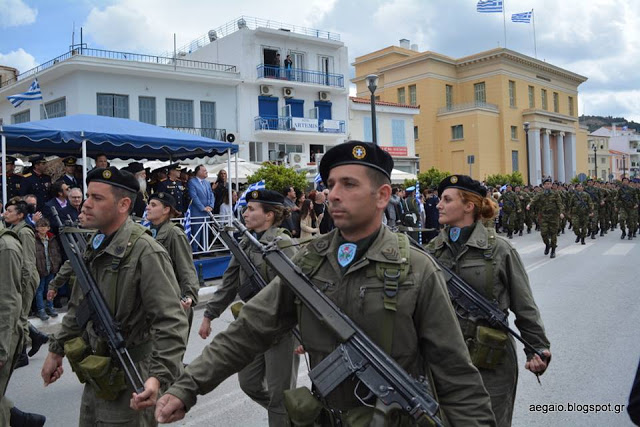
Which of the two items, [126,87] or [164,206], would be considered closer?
[164,206]

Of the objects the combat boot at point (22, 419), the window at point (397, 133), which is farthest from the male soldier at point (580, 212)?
the window at point (397, 133)

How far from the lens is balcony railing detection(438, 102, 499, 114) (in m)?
50.4

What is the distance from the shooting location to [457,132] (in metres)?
51.7

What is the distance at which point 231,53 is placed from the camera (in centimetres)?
3428

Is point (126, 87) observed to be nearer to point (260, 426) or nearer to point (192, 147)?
point (192, 147)

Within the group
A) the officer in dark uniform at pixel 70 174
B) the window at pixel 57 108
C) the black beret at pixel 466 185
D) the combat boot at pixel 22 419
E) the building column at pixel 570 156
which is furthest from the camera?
the building column at pixel 570 156

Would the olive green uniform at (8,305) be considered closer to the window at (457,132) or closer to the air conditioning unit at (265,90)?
the air conditioning unit at (265,90)

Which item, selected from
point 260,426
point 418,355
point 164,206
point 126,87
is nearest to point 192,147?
point 164,206

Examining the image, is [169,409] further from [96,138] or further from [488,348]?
[96,138]

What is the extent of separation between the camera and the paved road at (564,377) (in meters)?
4.77

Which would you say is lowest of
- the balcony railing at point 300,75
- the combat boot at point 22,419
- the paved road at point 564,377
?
the paved road at point 564,377

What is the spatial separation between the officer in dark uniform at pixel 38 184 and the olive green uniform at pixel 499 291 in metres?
9.14

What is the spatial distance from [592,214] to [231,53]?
79.2ft

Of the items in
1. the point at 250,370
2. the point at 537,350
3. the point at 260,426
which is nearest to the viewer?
the point at 537,350
